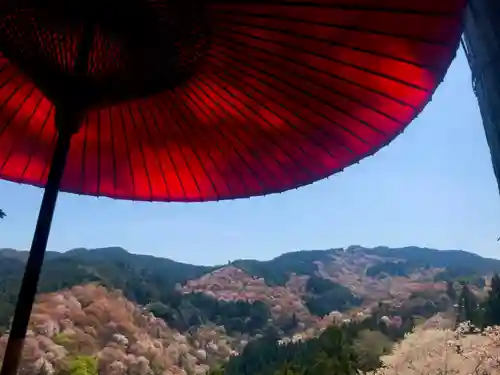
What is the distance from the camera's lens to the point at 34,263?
2.19 feet

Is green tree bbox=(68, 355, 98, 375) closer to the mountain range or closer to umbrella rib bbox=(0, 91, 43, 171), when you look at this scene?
the mountain range

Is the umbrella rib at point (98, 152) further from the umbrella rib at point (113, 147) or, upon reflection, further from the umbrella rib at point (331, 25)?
the umbrella rib at point (331, 25)

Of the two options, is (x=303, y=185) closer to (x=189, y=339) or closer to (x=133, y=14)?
(x=133, y=14)

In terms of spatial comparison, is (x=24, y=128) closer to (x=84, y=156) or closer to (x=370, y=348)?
(x=84, y=156)

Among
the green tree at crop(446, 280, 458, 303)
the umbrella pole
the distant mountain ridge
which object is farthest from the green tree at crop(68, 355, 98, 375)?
the umbrella pole

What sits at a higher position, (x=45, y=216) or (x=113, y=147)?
(x=113, y=147)

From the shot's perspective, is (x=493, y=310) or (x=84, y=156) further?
(x=493, y=310)

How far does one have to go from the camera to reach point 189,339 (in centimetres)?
1722

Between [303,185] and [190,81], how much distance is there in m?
0.27

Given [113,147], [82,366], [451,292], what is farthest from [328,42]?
[451,292]

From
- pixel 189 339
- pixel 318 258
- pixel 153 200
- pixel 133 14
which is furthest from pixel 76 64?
pixel 318 258

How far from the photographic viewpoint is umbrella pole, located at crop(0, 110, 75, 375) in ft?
2.00

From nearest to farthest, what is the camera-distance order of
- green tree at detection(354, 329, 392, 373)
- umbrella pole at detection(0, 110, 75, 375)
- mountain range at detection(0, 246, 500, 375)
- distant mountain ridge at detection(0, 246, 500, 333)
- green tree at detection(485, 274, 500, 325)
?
umbrella pole at detection(0, 110, 75, 375)
green tree at detection(485, 274, 500, 325)
green tree at detection(354, 329, 392, 373)
mountain range at detection(0, 246, 500, 375)
distant mountain ridge at detection(0, 246, 500, 333)

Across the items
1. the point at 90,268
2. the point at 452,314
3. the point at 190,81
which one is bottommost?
the point at 190,81
